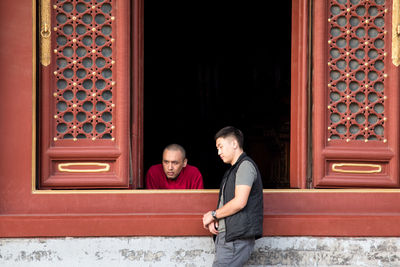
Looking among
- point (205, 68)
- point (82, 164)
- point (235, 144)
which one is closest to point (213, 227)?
point (235, 144)

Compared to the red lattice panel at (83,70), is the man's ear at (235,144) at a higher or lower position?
lower

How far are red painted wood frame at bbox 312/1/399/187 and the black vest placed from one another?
40.8 inches

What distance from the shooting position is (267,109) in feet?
29.8

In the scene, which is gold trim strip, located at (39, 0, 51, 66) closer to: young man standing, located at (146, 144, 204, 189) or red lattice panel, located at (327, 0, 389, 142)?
young man standing, located at (146, 144, 204, 189)

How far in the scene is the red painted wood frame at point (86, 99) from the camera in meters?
4.77

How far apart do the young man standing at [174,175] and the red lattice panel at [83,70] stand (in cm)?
74

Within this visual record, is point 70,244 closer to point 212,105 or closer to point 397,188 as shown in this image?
point 397,188

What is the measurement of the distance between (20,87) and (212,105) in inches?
203

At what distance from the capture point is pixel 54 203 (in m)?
4.74

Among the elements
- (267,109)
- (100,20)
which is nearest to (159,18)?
(267,109)

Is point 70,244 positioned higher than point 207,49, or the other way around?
point 207,49

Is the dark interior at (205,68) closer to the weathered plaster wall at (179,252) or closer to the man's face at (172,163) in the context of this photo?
the man's face at (172,163)

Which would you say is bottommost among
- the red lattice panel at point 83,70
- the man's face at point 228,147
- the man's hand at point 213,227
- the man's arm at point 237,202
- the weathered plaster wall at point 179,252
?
the weathered plaster wall at point 179,252

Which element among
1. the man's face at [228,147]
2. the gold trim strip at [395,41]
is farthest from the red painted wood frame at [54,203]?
the gold trim strip at [395,41]
